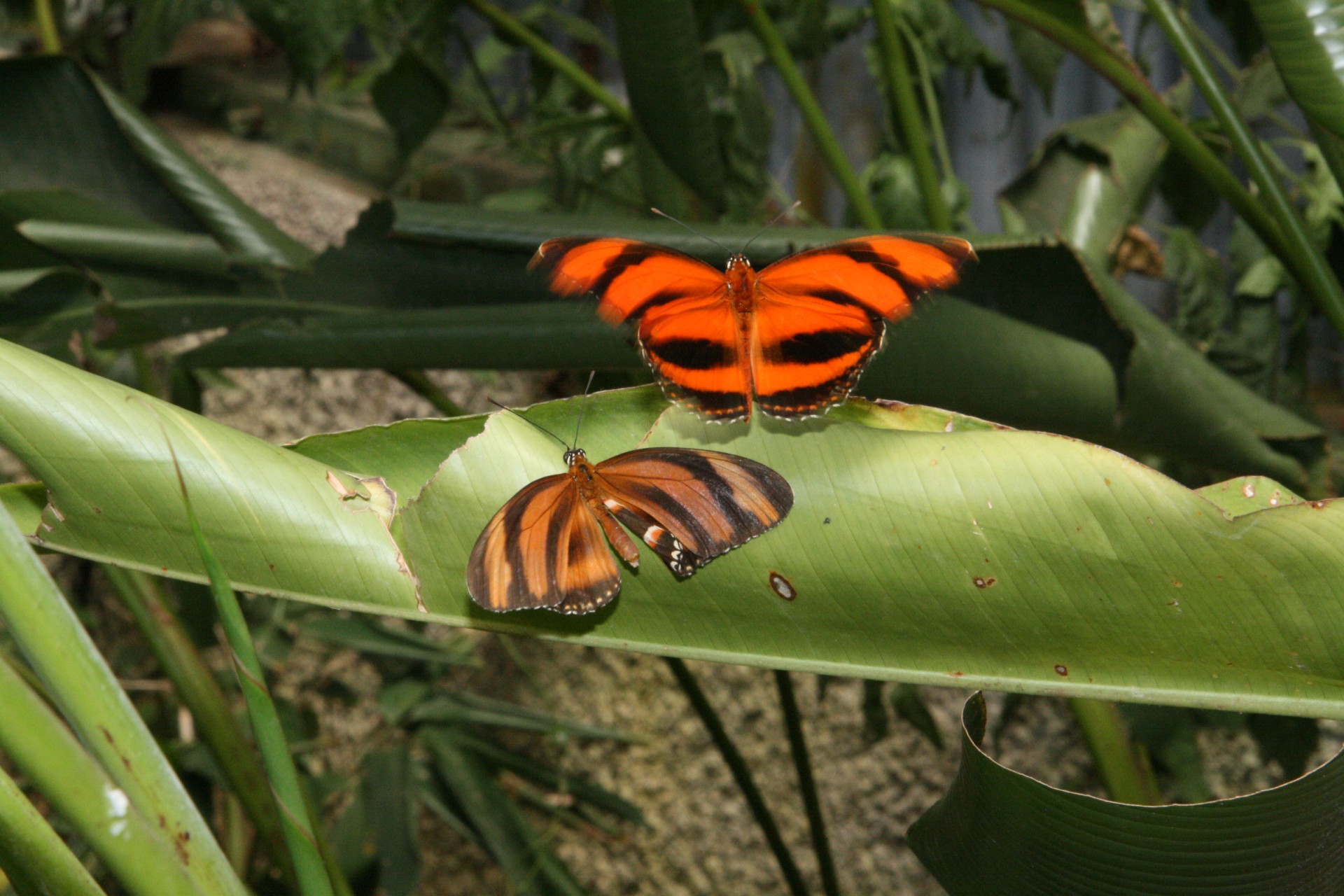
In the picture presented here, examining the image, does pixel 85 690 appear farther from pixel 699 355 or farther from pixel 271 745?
pixel 699 355

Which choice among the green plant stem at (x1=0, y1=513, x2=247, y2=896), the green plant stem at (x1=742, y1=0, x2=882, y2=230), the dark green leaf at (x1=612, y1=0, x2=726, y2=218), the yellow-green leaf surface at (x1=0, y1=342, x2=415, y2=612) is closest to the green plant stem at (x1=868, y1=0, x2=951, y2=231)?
the green plant stem at (x1=742, y1=0, x2=882, y2=230)

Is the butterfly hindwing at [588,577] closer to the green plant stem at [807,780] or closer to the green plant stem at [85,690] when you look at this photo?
the green plant stem at [85,690]

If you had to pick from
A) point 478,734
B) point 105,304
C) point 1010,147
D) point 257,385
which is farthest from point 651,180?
point 257,385

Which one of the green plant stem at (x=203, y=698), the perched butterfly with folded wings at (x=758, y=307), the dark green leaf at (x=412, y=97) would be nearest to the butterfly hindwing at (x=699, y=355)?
the perched butterfly with folded wings at (x=758, y=307)

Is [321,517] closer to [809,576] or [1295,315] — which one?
[809,576]

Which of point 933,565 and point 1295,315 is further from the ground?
point 933,565

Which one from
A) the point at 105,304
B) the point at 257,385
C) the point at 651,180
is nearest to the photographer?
the point at 105,304

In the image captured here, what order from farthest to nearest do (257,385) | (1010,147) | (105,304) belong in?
(257,385)
(1010,147)
(105,304)
